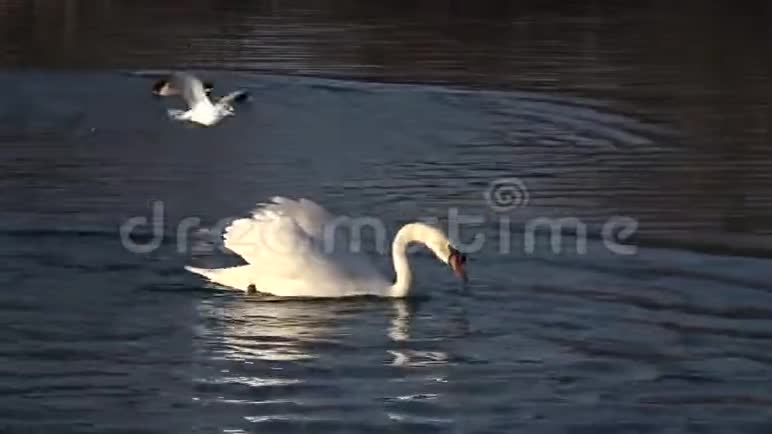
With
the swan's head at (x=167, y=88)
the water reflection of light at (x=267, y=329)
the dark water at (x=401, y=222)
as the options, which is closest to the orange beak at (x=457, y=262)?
the dark water at (x=401, y=222)

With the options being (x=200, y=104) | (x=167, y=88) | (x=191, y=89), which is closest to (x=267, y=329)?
(x=200, y=104)

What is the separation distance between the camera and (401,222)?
1605 cm

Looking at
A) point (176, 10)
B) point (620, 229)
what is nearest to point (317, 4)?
point (176, 10)

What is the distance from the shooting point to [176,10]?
39.7 meters

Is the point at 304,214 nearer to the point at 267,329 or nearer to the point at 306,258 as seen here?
the point at 306,258

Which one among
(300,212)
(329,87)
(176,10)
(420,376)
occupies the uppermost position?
(176,10)

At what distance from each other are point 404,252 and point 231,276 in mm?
1123

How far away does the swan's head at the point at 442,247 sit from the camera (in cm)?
1354

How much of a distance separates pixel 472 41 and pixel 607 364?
69.2 feet

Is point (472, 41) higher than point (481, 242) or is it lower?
higher

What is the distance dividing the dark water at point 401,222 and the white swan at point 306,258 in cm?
15

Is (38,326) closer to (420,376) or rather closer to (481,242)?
(420,376)

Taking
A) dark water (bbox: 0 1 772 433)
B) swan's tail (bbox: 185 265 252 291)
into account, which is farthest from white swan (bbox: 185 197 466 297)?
dark water (bbox: 0 1 772 433)

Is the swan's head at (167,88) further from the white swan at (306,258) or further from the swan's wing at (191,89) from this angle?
the white swan at (306,258)
